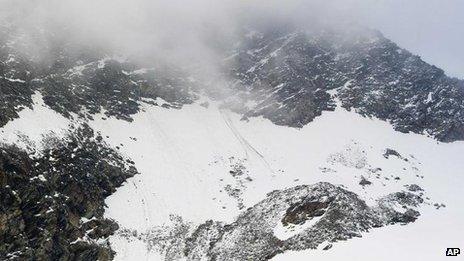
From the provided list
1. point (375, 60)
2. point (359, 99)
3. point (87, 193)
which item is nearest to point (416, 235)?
point (87, 193)

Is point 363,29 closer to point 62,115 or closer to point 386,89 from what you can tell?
point 386,89

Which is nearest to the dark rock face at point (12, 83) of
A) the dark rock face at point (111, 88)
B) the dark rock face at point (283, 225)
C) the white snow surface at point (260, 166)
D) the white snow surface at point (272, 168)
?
the white snow surface at point (260, 166)

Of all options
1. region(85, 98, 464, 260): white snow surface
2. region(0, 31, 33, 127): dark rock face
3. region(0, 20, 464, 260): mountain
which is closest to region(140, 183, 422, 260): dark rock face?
region(0, 20, 464, 260): mountain

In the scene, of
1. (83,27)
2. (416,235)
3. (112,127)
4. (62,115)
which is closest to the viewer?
(416,235)

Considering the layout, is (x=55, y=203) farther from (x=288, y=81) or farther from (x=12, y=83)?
(x=288, y=81)

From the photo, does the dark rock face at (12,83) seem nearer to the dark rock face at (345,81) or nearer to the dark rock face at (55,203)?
the dark rock face at (55,203)

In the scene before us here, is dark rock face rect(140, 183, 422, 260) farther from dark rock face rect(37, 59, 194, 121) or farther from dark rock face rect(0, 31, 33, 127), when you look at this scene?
dark rock face rect(37, 59, 194, 121)

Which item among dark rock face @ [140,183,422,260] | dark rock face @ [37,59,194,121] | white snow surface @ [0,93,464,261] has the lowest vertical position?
dark rock face @ [140,183,422,260]
